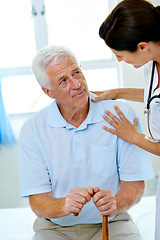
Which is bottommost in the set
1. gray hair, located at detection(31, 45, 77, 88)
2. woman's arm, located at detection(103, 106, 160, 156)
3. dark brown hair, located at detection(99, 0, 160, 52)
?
woman's arm, located at detection(103, 106, 160, 156)

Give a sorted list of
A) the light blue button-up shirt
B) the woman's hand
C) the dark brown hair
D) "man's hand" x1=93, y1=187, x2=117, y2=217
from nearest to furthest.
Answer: the dark brown hair < "man's hand" x1=93, y1=187, x2=117, y2=217 < the woman's hand < the light blue button-up shirt

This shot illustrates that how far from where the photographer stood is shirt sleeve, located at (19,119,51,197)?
1.74 meters

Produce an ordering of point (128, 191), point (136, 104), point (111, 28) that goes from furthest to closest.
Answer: point (136, 104) → point (128, 191) → point (111, 28)

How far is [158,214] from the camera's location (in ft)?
5.05

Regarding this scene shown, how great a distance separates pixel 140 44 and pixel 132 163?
1.97ft

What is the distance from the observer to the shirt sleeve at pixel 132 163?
1697mm

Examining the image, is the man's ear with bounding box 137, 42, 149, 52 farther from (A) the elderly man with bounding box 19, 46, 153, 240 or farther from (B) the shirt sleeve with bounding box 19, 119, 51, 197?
(B) the shirt sleeve with bounding box 19, 119, 51, 197

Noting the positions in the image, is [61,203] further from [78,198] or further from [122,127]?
[122,127]

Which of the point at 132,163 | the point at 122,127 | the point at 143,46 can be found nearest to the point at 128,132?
the point at 122,127

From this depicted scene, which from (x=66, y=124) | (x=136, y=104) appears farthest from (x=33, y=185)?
(x=136, y=104)

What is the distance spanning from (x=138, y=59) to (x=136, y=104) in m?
1.69

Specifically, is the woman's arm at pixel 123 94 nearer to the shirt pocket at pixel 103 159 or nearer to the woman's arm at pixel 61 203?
the shirt pocket at pixel 103 159

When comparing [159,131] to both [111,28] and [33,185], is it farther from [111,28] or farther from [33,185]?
[33,185]

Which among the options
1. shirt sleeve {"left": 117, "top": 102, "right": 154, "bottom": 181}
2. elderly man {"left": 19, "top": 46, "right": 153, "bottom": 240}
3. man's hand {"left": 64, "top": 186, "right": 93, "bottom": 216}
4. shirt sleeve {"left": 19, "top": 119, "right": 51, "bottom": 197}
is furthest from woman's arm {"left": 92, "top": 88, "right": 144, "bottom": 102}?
man's hand {"left": 64, "top": 186, "right": 93, "bottom": 216}
